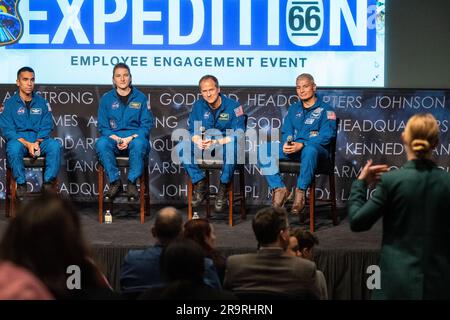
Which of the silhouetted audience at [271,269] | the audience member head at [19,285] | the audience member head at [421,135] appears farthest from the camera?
the silhouetted audience at [271,269]

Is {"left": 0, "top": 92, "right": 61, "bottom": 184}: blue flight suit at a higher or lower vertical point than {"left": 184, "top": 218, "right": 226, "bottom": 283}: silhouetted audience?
higher

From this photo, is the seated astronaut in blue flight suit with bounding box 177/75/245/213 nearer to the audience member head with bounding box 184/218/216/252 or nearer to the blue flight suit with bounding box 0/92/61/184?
the blue flight suit with bounding box 0/92/61/184

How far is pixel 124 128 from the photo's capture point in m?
6.55

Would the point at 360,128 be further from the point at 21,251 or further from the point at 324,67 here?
the point at 21,251

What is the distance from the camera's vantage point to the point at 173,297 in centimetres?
270

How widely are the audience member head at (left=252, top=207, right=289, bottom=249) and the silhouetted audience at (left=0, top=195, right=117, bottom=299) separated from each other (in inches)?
48.7

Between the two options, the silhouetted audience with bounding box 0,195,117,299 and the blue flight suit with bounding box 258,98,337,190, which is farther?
the blue flight suit with bounding box 258,98,337,190

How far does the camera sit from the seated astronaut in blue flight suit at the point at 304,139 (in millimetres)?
6035

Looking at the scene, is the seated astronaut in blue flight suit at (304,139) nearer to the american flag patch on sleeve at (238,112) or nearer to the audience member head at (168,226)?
the american flag patch on sleeve at (238,112)

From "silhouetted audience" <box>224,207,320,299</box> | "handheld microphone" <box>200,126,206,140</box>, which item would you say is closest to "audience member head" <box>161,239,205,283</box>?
"silhouetted audience" <box>224,207,320,299</box>

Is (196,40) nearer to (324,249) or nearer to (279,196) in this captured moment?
(279,196)

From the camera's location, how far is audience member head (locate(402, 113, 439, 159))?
2998 mm

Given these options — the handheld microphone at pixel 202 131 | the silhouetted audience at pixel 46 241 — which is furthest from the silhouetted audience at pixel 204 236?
the handheld microphone at pixel 202 131
